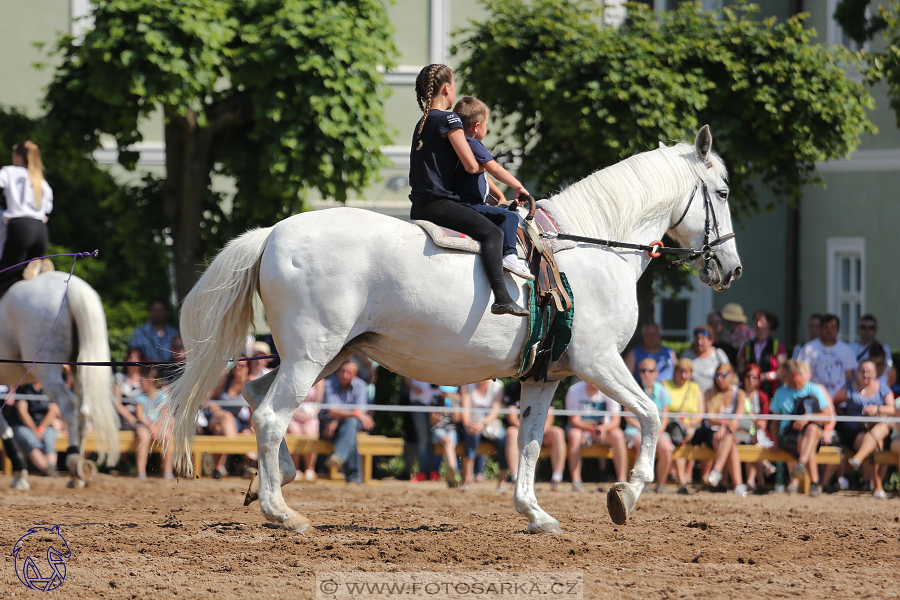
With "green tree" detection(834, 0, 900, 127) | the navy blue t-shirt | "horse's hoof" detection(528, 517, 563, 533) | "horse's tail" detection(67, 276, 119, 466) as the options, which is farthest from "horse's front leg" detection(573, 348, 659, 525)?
"green tree" detection(834, 0, 900, 127)

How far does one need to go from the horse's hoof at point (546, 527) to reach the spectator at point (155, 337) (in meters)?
5.68

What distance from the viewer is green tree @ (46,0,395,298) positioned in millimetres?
10273

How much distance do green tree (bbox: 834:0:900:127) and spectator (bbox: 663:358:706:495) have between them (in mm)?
3921

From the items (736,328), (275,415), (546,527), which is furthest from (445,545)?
(736,328)

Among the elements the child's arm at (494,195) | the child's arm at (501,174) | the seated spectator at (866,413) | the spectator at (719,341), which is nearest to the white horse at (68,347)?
the child's arm at (494,195)

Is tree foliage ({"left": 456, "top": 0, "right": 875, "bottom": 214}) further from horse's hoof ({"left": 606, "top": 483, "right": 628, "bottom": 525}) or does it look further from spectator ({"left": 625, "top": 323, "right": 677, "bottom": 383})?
horse's hoof ({"left": 606, "top": 483, "right": 628, "bottom": 525})

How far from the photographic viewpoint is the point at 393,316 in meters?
5.85

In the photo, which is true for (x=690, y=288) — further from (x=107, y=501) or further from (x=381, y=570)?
(x=381, y=570)

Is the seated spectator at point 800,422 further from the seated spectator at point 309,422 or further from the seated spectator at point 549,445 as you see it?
the seated spectator at point 309,422

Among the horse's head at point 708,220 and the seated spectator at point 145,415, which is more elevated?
the horse's head at point 708,220

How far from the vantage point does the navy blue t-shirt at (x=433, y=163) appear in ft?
19.4

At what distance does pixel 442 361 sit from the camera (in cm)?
599

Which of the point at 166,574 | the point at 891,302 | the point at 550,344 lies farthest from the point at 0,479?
the point at 891,302

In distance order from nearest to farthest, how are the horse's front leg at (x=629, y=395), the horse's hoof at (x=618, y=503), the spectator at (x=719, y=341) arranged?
the horse's hoof at (x=618, y=503) → the horse's front leg at (x=629, y=395) → the spectator at (x=719, y=341)
